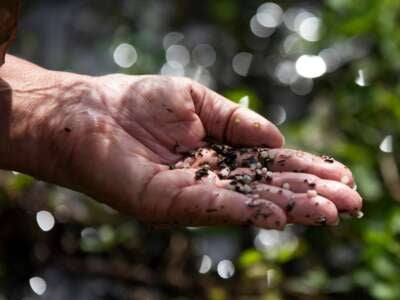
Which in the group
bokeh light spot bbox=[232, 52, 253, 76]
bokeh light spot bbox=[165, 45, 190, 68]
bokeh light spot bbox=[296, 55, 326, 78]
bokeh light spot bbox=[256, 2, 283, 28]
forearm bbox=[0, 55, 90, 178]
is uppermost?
forearm bbox=[0, 55, 90, 178]

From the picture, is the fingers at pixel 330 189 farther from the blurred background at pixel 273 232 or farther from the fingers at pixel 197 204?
the blurred background at pixel 273 232

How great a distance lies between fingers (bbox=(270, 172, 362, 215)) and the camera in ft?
7.14

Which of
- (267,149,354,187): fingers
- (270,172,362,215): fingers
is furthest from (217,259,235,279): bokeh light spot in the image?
(270,172,362,215): fingers

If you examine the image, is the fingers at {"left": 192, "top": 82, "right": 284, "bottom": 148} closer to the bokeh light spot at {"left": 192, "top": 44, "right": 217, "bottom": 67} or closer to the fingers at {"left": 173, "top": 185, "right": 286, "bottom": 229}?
the fingers at {"left": 173, "top": 185, "right": 286, "bottom": 229}

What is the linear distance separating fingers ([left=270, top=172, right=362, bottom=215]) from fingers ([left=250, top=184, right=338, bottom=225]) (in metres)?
0.04

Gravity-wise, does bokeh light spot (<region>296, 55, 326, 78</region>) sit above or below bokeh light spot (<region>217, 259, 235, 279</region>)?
above

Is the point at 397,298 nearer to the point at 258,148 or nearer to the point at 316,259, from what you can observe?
the point at 316,259

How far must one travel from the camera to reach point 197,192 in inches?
85.1

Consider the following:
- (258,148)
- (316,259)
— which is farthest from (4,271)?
(258,148)

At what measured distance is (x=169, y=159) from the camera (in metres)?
2.48

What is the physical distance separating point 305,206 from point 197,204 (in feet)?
0.87

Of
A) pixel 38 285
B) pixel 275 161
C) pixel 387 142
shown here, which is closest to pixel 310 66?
pixel 387 142

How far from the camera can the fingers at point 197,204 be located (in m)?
2.08

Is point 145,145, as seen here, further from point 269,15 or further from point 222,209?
point 269,15
